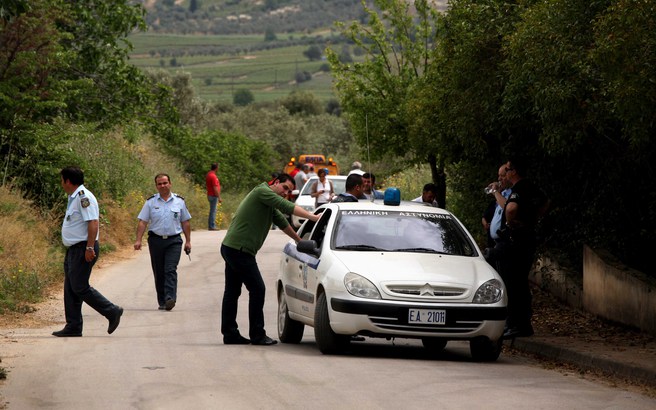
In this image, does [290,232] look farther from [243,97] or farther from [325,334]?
[243,97]

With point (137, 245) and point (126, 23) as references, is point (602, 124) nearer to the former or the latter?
point (137, 245)

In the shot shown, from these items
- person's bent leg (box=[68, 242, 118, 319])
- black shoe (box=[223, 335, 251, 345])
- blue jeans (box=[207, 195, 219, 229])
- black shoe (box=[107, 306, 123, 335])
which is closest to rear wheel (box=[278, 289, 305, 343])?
black shoe (box=[223, 335, 251, 345])

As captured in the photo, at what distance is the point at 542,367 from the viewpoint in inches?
515

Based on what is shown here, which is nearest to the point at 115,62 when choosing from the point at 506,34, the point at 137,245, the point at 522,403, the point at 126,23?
the point at 126,23

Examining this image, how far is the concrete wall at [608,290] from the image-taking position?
14305 mm

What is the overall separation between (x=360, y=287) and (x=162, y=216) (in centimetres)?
614

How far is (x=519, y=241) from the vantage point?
1442 cm

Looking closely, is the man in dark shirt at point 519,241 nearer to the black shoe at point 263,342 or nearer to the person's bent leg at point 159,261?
the black shoe at point 263,342

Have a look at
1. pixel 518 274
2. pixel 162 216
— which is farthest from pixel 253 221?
pixel 162 216

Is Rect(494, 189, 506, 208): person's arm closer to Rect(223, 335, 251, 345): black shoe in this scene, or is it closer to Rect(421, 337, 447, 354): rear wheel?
Rect(421, 337, 447, 354): rear wheel

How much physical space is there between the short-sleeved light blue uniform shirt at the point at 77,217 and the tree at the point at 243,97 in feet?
469

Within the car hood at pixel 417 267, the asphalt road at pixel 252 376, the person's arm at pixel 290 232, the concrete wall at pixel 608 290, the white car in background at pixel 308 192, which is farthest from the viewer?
the white car in background at pixel 308 192

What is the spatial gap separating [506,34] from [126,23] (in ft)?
71.7

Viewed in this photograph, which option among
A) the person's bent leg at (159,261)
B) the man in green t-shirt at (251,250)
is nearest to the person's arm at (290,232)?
the man in green t-shirt at (251,250)
